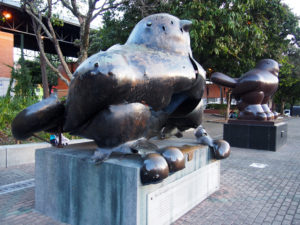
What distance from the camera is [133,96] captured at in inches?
111

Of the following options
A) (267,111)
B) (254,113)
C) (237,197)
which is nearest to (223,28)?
(254,113)

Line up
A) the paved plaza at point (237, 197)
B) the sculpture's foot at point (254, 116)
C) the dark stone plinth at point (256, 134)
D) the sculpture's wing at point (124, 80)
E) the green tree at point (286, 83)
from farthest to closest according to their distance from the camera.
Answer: the green tree at point (286, 83)
the sculpture's foot at point (254, 116)
the dark stone plinth at point (256, 134)
the paved plaza at point (237, 197)
the sculpture's wing at point (124, 80)

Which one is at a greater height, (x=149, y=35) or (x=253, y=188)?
(x=149, y=35)

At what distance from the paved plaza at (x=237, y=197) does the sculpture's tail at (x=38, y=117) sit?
111 centimetres

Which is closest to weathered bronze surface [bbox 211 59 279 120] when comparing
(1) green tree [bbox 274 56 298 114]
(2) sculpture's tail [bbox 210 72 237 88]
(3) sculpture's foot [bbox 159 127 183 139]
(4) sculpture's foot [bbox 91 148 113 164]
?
(2) sculpture's tail [bbox 210 72 237 88]

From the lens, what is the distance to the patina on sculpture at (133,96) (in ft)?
8.62

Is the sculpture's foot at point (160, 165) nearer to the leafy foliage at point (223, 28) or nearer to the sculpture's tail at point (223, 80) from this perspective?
the sculpture's tail at point (223, 80)

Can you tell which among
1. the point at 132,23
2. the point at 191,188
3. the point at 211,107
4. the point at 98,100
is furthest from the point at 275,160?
the point at 211,107

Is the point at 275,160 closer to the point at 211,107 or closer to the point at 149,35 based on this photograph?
the point at 149,35

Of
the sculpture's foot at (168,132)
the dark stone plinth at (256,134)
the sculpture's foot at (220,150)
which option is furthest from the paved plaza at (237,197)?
the dark stone plinth at (256,134)

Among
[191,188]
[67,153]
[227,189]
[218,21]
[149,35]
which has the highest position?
[218,21]

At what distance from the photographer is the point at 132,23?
10438mm

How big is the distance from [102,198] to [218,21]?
8.33m

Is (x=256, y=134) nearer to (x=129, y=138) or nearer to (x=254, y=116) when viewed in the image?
(x=254, y=116)
